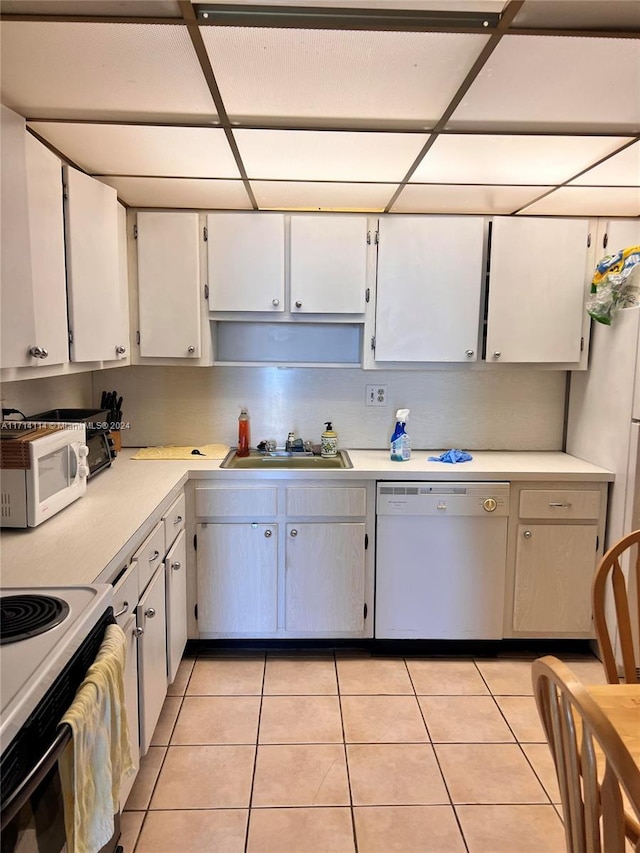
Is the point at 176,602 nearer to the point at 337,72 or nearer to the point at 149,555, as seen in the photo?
the point at 149,555

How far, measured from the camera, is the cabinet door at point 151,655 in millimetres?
1845

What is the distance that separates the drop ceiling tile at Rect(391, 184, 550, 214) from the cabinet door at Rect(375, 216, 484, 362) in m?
0.06

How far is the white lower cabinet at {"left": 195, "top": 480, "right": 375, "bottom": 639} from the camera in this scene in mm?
2639

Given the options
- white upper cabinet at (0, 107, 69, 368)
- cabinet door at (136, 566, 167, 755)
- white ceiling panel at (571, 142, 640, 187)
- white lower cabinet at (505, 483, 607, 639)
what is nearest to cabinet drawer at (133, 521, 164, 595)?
cabinet door at (136, 566, 167, 755)

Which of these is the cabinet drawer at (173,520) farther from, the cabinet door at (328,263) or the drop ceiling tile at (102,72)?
the drop ceiling tile at (102,72)

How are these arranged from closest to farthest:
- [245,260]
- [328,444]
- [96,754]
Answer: [96,754] → [245,260] → [328,444]

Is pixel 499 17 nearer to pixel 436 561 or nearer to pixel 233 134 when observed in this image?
pixel 233 134

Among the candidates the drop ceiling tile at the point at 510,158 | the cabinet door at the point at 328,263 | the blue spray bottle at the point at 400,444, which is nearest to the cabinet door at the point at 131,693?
the blue spray bottle at the point at 400,444

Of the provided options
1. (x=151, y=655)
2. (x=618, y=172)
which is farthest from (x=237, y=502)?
(x=618, y=172)

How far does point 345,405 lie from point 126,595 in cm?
177

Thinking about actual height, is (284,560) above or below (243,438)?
below

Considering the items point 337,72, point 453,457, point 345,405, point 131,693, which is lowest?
point 131,693

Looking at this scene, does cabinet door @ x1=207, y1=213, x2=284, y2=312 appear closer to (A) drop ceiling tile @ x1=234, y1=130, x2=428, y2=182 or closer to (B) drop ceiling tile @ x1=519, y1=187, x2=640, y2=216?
(A) drop ceiling tile @ x1=234, y1=130, x2=428, y2=182

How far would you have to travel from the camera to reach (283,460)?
3.02 m
